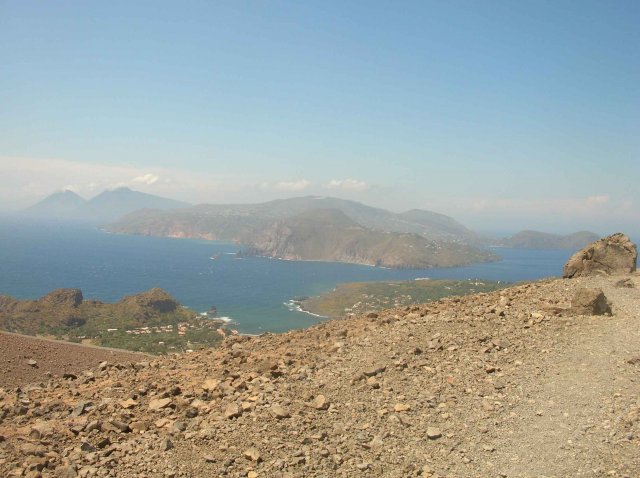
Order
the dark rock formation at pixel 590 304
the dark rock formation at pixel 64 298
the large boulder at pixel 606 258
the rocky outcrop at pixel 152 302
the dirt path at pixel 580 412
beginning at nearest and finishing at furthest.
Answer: the dirt path at pixel 580 412, the dark rock formation at pixel 590 304, the large boulder at pixel 606 258, the dark rock formation at pixel 64 298, the rocky outcrop at pixel 152 302

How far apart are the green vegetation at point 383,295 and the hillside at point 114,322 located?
128 ft

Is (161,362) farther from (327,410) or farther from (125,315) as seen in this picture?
(125,315)

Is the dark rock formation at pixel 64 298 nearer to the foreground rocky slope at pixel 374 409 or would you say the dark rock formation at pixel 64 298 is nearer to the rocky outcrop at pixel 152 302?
the rocky outcrop at pixel 152 302

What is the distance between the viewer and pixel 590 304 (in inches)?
469

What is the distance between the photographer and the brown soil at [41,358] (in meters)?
14.7

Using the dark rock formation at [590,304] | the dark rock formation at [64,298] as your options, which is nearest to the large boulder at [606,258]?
the dark rock formation at [590,304]

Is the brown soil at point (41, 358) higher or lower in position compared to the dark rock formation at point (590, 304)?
lower

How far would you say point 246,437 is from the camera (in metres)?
7.09

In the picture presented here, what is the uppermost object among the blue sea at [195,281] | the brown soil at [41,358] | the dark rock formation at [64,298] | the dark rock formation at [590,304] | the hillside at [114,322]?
the dark rock formation at [590,304]

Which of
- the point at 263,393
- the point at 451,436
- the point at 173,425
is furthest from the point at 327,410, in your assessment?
the point at 173,425

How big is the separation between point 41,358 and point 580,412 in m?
17.3

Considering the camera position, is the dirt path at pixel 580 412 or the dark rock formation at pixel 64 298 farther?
the dark rock formation at pixel 64 298

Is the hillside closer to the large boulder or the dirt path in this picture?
the large boulder

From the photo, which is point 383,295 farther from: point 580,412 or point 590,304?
point 580,412
